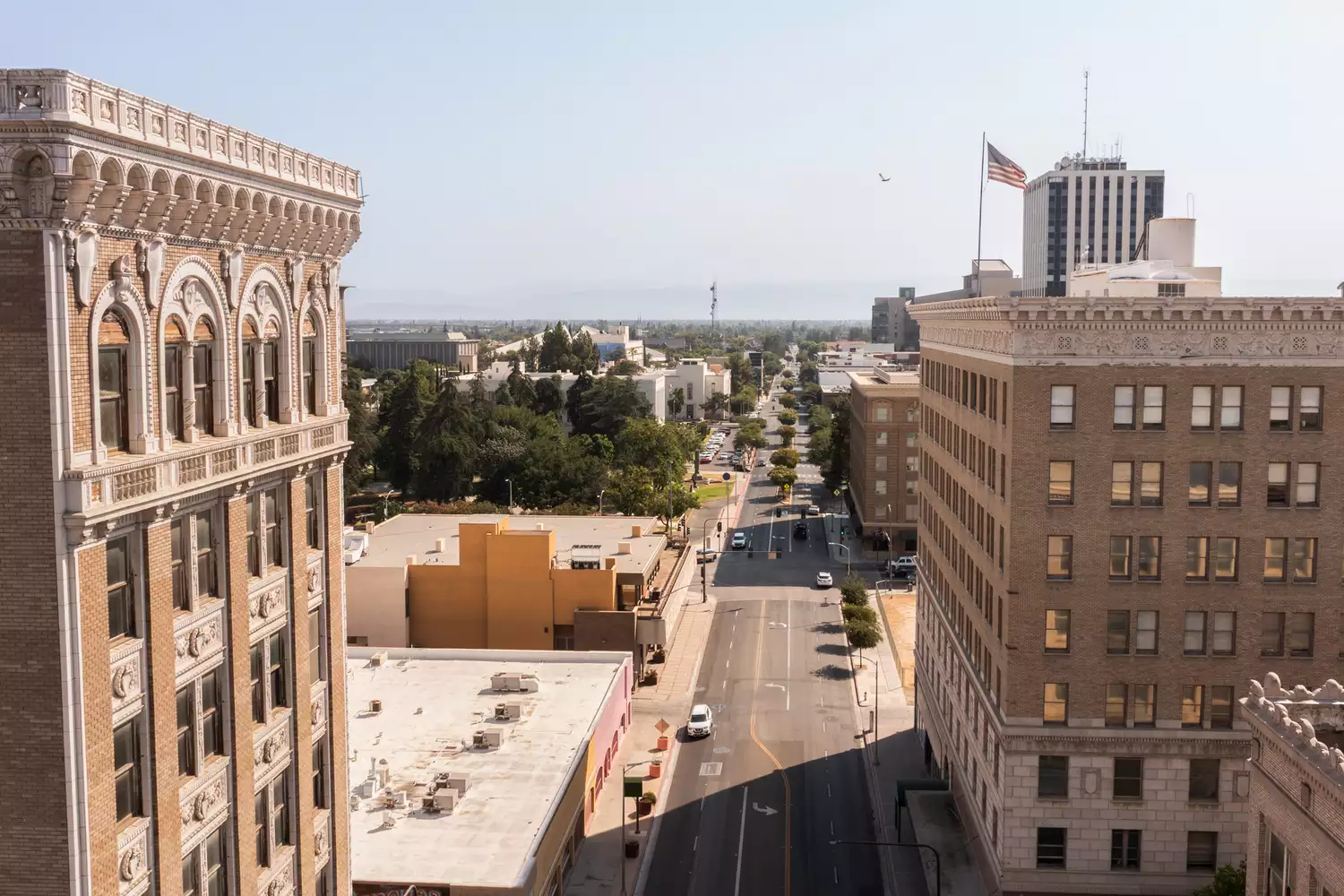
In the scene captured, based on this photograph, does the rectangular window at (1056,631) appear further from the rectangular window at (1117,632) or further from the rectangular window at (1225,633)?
the rectangular window at (1225,633)

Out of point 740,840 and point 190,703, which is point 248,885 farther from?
point 740,840

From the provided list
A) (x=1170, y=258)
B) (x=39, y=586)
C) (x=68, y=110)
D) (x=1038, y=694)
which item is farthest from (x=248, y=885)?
(x=1170, y=258)

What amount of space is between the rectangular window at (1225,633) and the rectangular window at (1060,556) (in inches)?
228

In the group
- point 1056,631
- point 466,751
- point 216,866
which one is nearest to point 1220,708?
point 1056,631

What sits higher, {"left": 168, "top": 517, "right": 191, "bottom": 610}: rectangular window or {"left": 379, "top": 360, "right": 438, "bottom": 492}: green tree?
{"left": 168, "top": 517, "right": 191, "bottom": 610}: rectangular window

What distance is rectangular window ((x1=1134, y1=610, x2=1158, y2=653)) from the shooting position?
154ft

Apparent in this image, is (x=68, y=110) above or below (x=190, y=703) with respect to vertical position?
above

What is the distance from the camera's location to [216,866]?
26.9 meters

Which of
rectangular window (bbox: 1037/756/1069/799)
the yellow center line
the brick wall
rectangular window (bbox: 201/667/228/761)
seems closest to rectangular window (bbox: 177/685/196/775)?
rectangular window (bbox: 201/667/228/761)

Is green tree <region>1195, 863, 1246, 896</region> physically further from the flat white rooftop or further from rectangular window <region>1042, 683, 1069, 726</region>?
the flat white rooftop

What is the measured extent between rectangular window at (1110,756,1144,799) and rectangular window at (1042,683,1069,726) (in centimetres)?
258

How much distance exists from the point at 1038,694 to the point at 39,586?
3645 cm

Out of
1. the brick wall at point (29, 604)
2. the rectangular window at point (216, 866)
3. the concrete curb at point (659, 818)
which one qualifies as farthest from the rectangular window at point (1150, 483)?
the brick wall at point (29, 604)

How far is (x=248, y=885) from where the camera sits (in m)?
27.9
